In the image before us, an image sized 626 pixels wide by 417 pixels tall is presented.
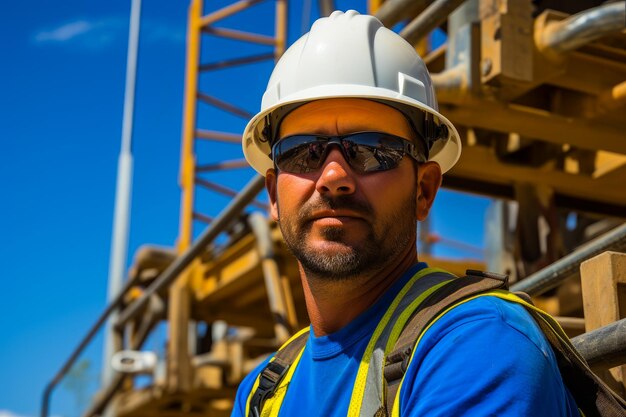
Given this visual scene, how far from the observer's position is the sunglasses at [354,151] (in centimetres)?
239

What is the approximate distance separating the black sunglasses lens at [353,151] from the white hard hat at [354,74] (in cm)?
14

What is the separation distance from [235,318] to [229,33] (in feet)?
20.9

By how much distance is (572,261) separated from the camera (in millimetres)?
3070

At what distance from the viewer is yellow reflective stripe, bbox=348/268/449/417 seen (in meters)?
2.13

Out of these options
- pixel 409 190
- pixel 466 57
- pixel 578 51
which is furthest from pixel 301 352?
pixel 578 51

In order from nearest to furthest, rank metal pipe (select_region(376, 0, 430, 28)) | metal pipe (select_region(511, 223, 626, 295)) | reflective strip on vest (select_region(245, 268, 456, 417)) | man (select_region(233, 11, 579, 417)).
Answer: man (select_region(233, 11, 579, 417)) → reflective strip on vest (select_region(245, 268, 456, 417)) → metal pipe (select_region(511, 223, 626, 295)) → metal pipe (select_region(376, 0, 430, 28))

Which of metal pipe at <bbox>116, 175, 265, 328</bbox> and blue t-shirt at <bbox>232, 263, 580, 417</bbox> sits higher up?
blue t-shirt at <bbox>232, 263, 580, 417</bbox>

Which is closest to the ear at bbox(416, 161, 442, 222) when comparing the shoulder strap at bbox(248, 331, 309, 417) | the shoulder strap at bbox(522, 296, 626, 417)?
the shoulder strap at bbox(248, 331, 309, 417)

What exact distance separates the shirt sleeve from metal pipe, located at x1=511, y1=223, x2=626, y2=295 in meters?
1.16

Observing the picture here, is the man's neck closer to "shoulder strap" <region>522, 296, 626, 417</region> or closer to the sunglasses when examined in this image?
the sunglasses

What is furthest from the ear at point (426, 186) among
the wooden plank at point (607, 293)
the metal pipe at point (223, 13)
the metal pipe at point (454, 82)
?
the metal pipe at point (223, 13)

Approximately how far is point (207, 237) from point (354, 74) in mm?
4035

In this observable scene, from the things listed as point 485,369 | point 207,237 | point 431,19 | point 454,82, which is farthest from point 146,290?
point 485,369

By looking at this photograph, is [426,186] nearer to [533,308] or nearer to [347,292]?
[347,292]
